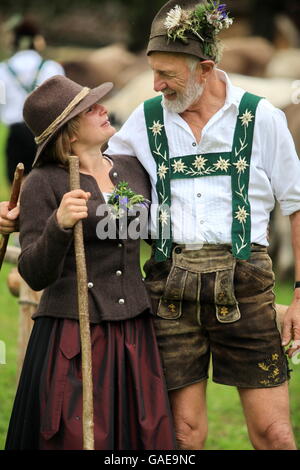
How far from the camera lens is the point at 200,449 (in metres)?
3.41

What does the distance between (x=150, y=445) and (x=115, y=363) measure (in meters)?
0.31

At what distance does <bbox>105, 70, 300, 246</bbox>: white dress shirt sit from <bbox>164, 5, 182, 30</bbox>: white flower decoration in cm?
31

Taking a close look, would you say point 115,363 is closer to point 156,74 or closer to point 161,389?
point 161,389

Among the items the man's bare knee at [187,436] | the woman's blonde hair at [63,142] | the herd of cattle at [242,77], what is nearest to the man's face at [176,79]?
the woman's blonde hair at [63,142]

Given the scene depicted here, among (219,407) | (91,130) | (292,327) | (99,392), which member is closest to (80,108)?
(91,130)

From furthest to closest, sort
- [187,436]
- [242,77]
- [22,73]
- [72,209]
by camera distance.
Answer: [242,77] → [22,73] → [187,436] → [72,209]

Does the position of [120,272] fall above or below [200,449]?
above

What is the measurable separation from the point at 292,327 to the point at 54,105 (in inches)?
47.0

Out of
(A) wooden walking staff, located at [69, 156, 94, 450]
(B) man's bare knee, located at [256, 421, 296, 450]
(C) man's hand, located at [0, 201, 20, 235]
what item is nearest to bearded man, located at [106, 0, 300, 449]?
(B) man's bare knee, located at [256, 421, 296, 450]

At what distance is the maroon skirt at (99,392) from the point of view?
3.12 meters

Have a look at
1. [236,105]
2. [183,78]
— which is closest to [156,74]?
[183,78]

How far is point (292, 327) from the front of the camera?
3.33 meters

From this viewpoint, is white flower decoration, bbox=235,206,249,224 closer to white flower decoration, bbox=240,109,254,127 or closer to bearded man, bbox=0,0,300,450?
bearded man, bbox=0,0,300,450

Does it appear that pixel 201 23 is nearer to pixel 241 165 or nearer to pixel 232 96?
pixel 232 96
